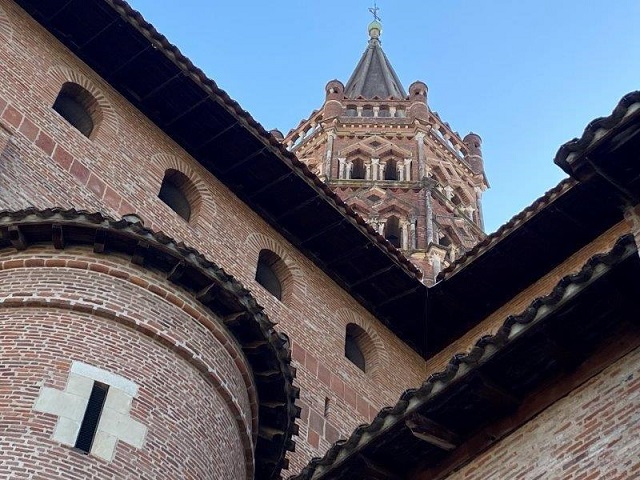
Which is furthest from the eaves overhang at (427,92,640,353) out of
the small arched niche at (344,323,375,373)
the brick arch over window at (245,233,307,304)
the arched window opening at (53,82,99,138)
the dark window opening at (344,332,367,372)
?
the arched window opening at (53,82,99,138)

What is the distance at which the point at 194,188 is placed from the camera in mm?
17062

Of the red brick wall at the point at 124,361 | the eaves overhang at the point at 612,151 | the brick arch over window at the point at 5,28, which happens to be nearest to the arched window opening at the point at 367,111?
the brick arch over window at the point at 5,28

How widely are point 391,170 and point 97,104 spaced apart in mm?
23794

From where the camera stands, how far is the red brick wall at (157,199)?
14477 mm

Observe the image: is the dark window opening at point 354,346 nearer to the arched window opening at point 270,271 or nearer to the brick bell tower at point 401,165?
the arched window opening at point 270,271

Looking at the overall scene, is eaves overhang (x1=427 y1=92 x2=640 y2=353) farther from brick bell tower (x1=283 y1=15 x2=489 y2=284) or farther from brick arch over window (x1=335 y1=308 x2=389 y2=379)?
brick bell tower (x1=283 y1=15 x2=489 y2=284)

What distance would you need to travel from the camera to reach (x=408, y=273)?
1866 centimetres

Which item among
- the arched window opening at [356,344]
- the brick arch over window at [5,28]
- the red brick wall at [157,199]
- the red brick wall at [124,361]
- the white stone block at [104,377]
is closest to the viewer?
the red brick wall at [124,361]

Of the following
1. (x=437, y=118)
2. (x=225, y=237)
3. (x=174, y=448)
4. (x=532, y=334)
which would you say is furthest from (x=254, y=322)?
(x=437, y=118)

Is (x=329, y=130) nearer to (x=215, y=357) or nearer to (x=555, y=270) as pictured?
(x=555, y=270)

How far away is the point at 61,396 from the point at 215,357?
211 cm

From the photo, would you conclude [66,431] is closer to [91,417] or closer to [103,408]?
[91,417]

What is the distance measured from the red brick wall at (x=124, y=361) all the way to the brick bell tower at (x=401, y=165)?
58.5ft

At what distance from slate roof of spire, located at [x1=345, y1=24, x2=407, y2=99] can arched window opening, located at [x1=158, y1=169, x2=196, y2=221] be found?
29.8 metres
